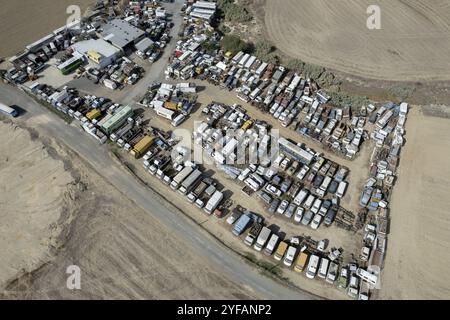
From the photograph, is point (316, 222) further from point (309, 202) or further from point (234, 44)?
point (234, 44)

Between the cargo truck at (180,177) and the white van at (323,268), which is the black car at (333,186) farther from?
the cargo truck at (180,177)

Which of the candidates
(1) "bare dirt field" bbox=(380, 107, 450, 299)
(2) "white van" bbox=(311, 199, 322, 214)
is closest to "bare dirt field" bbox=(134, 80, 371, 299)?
(2) "white van" bbox=(311, 199, 322, 214)

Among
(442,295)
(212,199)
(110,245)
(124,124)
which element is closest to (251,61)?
(124,124)

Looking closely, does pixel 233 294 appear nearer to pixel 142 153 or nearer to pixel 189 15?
pixel 142 153

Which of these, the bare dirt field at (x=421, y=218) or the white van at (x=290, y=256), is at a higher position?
the bare dirt field at (x=421, y=218)

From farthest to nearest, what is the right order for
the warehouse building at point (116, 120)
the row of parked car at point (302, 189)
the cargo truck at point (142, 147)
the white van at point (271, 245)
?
the warehouse building at point (116, 120), the cargo truck at point (142, 147), the row of parked car at point (302, 189), the white van at point (271, 245)

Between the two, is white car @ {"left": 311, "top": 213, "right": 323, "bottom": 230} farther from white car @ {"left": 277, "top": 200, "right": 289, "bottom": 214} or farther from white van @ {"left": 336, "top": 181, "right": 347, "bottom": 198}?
white van @ {"left": 336, "top": 181, "right": 347, "bottom": 198}

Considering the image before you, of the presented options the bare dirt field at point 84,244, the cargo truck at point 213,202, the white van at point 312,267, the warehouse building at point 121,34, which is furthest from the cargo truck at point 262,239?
the warehouse building at point 121,34

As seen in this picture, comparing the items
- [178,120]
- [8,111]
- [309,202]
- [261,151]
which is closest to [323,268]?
[309,202]
